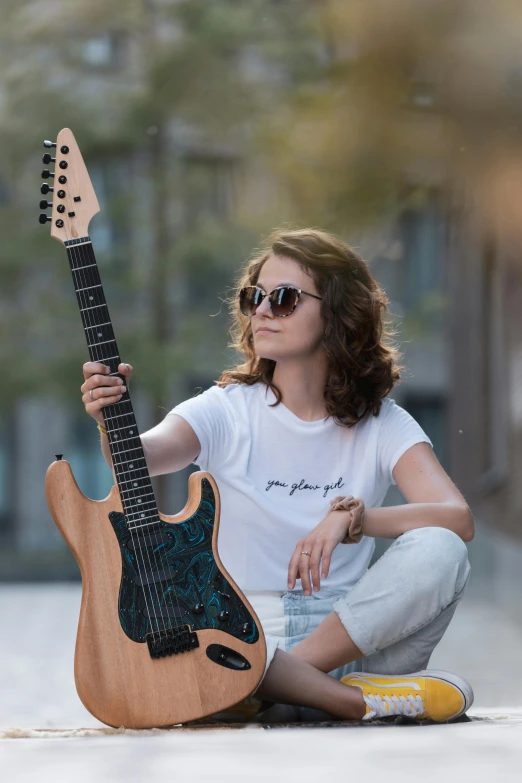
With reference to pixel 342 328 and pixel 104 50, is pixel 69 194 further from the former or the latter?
pixel 104 50

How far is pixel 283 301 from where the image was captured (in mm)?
1961

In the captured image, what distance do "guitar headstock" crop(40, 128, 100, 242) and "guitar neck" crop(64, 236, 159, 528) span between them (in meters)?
0.03

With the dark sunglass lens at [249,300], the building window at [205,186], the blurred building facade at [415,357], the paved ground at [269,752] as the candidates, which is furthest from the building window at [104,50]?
the paved ground at [269,752]

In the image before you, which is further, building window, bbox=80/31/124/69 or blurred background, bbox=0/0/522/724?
building window, bbox=80/31/124/69

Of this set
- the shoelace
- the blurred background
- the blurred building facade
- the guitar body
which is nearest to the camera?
the guitar body

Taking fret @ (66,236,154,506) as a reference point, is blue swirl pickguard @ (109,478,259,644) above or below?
below

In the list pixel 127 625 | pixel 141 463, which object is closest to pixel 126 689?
pixel 127 625

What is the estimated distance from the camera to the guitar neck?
5.66ft

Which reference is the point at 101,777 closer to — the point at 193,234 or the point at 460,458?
the point at 193,234

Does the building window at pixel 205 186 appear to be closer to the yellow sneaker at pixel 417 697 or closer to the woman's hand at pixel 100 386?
the woman's hand at pixel 100 386

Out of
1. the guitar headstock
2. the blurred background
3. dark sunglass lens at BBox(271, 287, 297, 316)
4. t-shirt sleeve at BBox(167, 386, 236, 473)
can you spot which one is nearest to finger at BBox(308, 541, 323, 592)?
t-shirt sleeve at BBox(167, 386, 236, 473)

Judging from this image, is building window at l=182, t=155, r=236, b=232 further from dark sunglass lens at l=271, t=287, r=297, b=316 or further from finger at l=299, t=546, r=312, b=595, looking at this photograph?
finger at l=299, t=546, r=312, b=595

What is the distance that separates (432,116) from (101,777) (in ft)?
15.3

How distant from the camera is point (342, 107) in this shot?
582 cm
